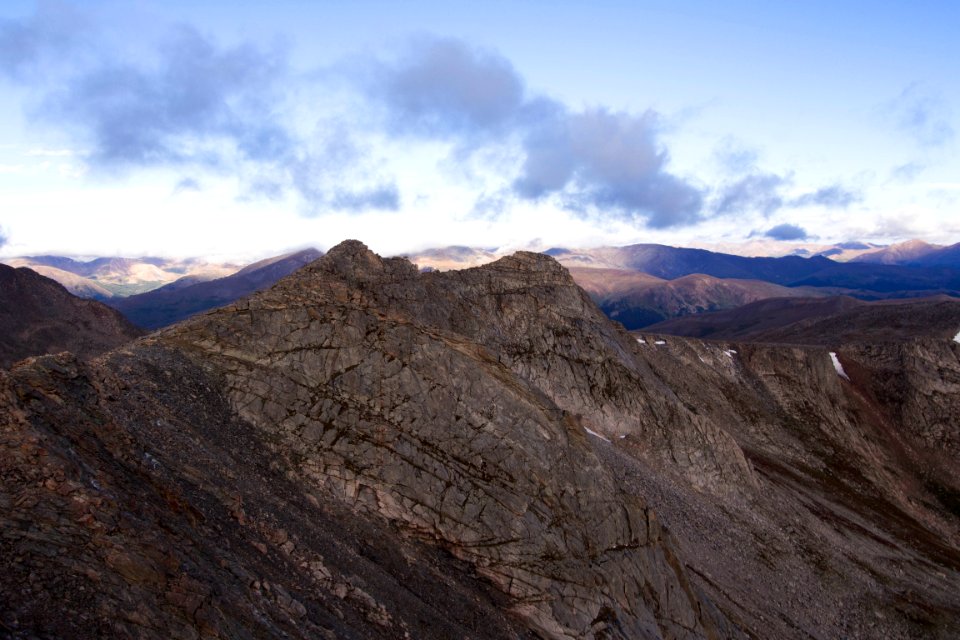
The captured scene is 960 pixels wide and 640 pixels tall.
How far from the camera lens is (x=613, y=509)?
34.0 metres

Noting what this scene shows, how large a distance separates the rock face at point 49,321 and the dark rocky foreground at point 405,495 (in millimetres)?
74400

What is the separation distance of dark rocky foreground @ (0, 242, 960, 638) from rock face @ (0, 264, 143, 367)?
7440cm

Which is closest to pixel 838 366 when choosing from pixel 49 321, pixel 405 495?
pixel 405 495

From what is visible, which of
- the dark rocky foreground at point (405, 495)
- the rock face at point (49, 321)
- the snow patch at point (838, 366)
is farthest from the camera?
the snow patch at point (838, 366)

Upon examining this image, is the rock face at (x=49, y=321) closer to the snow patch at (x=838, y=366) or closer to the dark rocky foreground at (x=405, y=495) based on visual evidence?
the dark rocky foreground at (x=405, y=495)

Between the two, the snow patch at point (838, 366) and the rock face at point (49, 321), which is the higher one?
the rock face at point (49, 321)

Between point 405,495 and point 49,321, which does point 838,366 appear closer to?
point 405,495

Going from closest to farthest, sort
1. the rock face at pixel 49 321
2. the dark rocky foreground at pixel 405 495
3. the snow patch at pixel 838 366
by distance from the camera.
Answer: the dark rocky foreground at pixel 405 495
the rock face at pixel 49 321
the snow patch at pixel 838 366

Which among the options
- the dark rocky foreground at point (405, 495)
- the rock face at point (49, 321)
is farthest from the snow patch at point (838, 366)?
the rock face at point (49, 321)

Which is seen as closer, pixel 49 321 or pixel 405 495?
pixel 405 495

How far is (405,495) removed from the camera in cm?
2956

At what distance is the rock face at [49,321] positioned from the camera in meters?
100

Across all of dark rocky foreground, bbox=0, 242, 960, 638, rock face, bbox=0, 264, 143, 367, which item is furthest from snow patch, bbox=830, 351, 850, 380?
rock face, bbox=0, 264, 143, 367

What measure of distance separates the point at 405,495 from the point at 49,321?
347 feet
